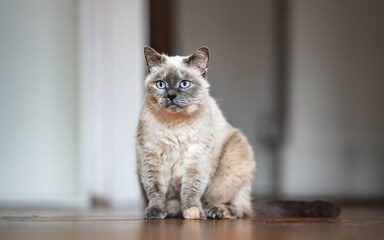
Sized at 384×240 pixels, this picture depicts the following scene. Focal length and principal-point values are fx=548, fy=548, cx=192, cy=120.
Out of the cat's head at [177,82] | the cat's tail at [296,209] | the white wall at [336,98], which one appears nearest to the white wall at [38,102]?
the cat's tail at [296,209]

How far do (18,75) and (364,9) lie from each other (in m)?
3.73

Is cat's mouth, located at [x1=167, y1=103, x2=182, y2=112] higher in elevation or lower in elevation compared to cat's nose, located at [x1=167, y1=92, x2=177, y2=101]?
lower

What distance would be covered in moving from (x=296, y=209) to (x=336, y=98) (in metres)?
3.80

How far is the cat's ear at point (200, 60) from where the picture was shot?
2086mm

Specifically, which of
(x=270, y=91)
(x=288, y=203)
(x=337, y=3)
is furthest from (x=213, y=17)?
(x=288, y=203)

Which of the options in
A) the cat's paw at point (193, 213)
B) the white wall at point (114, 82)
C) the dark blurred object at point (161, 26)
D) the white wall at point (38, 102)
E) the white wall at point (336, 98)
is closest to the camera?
the cat's paw at point (193, 213)

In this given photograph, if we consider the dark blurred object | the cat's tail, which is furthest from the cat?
the dark blurred object

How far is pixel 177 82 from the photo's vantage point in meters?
2.08

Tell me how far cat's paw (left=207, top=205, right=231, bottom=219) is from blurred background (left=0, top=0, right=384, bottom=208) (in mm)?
1665

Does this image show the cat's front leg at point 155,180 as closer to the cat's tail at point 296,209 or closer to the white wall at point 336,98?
the cat's tail at point 296,209

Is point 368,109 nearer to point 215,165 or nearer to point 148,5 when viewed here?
point 148,5

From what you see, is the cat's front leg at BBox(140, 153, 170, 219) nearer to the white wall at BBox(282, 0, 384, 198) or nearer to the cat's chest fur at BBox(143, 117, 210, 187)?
the cat's chest fur at BBox(143, 117, 210, 187)

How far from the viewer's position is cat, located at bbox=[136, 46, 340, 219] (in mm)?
2061

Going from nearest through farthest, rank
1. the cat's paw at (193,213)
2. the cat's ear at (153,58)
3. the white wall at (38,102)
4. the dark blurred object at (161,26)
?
the cat's paw at (193,213) < the cat's ear at (153,58) < the white wall at (38,102) < the dark blurred object at (161,26)
